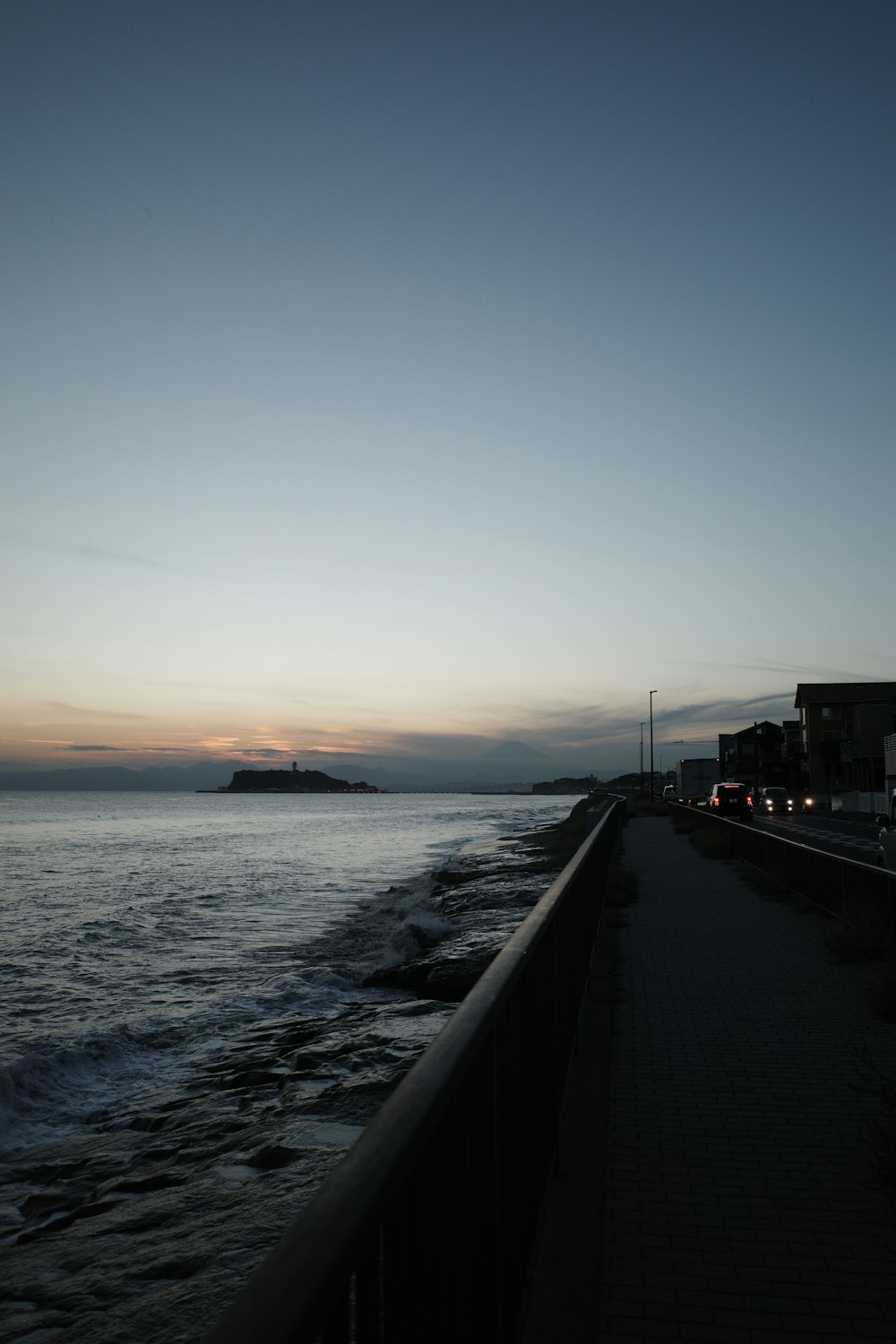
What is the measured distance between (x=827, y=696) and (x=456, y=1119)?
288 feet

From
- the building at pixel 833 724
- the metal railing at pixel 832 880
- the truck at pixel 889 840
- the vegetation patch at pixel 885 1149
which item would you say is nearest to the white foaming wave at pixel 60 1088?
the vegetation patch at pixel 885 1149

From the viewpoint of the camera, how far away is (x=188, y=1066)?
10.2 m

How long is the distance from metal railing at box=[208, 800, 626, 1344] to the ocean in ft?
8.72

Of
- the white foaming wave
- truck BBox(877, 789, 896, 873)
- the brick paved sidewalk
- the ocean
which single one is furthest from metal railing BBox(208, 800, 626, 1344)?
truck BBox(877, 789, 896, 873)

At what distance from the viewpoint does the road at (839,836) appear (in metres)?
23.5

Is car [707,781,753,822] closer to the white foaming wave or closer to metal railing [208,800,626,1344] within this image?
the white foaming wave

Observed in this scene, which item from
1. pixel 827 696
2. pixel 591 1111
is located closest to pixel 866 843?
pixel 591 1111

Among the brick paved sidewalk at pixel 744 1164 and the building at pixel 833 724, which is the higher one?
the building at pixel 833 724

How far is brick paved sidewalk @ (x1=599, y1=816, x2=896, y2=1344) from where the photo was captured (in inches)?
137

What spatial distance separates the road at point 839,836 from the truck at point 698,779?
812 inches

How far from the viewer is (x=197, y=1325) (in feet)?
16.5

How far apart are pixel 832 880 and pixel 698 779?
54625 mm

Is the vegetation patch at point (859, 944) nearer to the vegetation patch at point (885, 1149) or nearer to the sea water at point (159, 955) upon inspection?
the vegetation patch at point (885, 1149)

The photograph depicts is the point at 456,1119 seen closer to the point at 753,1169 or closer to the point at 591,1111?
the point at 753,1169
